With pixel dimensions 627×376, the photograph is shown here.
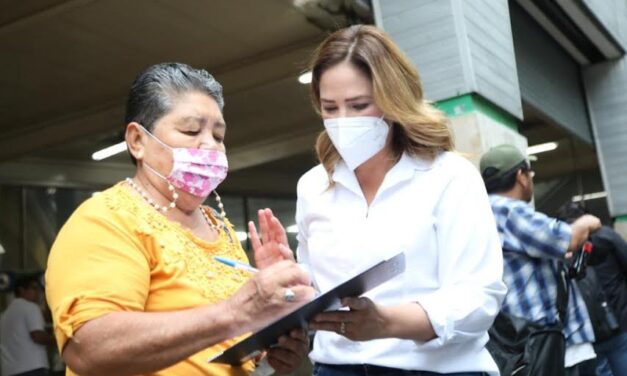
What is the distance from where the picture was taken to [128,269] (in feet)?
6.02

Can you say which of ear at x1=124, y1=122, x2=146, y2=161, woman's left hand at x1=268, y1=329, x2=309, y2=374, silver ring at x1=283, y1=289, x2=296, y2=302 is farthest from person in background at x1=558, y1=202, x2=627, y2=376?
silver ring at x1=283, y1=289, x2=296, y2=302

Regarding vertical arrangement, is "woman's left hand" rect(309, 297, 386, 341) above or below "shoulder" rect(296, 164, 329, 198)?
below

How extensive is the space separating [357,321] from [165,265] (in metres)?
0.49

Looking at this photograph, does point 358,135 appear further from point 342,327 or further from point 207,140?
point 342,327

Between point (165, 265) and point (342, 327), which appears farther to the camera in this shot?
point (165, 265)

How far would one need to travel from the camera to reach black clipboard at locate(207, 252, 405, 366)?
157 centimetres

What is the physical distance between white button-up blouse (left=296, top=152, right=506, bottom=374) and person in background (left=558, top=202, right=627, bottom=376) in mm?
3193

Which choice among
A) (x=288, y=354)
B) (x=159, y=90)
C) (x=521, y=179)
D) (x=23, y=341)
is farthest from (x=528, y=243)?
(x=23, y=341)

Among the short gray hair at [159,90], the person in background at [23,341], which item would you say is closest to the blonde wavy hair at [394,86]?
the short gray hair at [159,90]

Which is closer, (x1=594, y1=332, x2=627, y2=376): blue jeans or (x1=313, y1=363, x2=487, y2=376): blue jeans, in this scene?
(x1=313, y1=363, x2=487, y2=376): blue jeans

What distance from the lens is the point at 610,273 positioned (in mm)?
5734

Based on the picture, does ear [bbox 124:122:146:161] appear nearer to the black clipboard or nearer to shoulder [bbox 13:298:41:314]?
the black clipboard

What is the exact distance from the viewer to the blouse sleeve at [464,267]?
6.32ft

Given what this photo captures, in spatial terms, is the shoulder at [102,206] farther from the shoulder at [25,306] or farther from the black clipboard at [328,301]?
the shoulder at [25,306]
